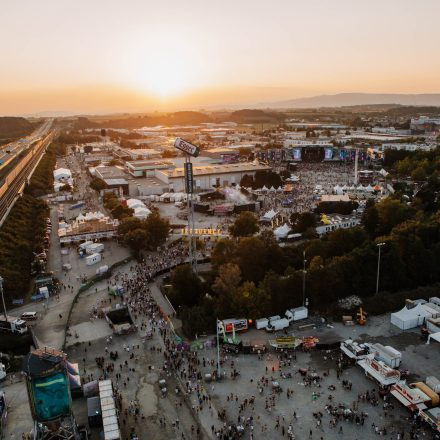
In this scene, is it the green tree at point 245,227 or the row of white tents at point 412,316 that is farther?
the green tree at point 245,227

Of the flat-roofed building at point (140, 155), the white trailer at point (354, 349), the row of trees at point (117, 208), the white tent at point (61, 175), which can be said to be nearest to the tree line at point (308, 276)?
the white trailer at point (354, 349)

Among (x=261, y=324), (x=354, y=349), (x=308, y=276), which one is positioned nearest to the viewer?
(x=354, y=349)

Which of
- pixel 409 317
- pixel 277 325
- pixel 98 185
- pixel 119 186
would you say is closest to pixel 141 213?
pixel 119 186

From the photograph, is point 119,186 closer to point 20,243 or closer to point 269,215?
point 269,215

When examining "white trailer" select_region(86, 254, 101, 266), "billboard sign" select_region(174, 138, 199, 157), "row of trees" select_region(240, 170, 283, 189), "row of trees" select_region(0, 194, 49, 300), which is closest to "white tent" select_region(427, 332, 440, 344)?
"billboard sign" select_region(174, 138, 199, 157)

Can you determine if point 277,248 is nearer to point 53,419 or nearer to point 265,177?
point 53,419

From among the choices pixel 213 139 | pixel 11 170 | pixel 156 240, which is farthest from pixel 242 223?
pixel 213 139

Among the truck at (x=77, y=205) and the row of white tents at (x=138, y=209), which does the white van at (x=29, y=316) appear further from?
the truck at (x=77, y=205)
